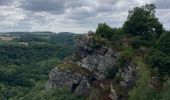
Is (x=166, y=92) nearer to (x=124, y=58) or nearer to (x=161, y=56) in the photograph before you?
(x=161, y=56)

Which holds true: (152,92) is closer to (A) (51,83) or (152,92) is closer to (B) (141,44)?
(B) (141,44)

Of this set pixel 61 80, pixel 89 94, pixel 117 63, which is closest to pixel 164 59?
pixel 117 63

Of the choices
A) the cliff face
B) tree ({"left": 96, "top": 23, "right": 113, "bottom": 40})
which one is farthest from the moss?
tree ({"left": 96, "top": 23, "right": 113, "bottom": 40})

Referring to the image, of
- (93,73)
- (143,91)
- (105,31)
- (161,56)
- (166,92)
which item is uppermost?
(105,31)

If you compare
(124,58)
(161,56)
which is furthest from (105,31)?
(161,56)

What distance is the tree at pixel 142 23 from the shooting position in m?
92.1

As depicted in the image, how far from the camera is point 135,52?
278ft

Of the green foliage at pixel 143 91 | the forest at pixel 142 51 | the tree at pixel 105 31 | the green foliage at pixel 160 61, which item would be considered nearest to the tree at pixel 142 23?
the forest at pixel 142 51

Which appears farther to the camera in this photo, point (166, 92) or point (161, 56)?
point (161, 56)

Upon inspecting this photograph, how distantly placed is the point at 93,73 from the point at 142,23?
1638 cm

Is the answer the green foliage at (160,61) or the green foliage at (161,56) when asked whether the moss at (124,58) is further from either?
the green foliage at (160,61)

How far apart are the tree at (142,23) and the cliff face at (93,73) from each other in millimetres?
9355

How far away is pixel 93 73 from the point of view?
8950cm

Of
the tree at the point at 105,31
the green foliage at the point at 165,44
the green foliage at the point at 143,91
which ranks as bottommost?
the green foliage at the point at 143,91
